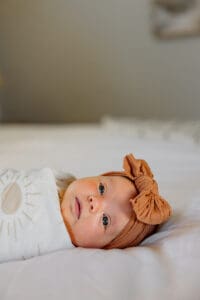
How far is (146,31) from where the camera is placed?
259cm

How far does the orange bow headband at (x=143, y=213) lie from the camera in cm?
85

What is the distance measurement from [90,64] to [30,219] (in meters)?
1.98

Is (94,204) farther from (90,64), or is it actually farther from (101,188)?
(90,64)

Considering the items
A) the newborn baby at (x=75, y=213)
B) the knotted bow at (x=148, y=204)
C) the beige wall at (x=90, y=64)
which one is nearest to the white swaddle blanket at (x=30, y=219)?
the newborn baby at (x=75, y=213)

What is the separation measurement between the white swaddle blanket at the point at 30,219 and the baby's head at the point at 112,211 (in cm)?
3

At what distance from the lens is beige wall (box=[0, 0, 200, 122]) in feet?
8.42

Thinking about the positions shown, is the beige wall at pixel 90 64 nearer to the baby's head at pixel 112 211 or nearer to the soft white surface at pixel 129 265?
the soft white surface at pixel 129 265

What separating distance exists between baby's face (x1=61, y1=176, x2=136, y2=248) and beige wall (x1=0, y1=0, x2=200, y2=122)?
1.72 metres

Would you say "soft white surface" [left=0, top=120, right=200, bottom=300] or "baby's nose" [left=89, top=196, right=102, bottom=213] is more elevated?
"baby's nose" [left=89, top=196, right=102, bottom=213]

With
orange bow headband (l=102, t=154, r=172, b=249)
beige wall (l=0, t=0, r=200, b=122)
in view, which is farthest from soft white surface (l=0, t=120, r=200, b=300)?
beige wall (l=0, t=0, r=200, b=122)

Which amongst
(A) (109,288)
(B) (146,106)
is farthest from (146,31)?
(A) (109,288)

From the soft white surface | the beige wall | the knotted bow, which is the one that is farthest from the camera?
the beige wall

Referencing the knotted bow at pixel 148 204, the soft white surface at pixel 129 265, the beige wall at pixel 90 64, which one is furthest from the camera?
the beige wall at pixel 90 64

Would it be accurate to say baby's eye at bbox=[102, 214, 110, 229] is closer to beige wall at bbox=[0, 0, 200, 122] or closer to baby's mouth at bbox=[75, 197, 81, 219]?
baby's mouth at bbox=[75, 197, 81, 219]
